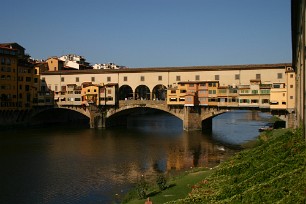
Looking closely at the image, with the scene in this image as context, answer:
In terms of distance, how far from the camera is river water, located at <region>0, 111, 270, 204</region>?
2633cm

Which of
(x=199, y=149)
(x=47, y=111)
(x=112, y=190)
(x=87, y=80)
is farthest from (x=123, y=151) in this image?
(x=47, y=111)

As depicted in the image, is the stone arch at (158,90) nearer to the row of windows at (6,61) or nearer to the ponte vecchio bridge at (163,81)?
the ponte vecchio bridge at (163,81)

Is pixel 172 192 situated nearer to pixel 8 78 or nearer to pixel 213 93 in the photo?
pixel 213 93

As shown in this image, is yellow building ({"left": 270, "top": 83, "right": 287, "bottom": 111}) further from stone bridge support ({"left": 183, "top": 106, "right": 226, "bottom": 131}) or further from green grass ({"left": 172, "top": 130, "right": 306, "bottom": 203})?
green grass ({"left": 172, "top": 130, "right": 306, "bottom": 203})

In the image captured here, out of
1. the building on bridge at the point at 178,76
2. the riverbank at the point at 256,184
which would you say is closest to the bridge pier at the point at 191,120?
the building on bridge at the point at 178,76

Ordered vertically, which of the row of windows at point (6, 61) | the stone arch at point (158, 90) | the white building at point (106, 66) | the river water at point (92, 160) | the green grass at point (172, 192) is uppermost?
the white building at point (106, 66)

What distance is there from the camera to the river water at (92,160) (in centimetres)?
2633

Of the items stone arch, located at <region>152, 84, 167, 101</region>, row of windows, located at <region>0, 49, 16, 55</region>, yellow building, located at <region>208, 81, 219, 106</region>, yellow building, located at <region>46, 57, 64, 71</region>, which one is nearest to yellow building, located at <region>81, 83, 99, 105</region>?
stone arch, located at <region>152, 84, 167, 101</region>

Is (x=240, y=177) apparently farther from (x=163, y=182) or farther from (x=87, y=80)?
(x=87, y=80)

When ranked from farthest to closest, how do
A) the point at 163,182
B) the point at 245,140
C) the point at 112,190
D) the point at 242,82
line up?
the point at 242,82 < the point at 245,140 < the point at 112,190 < the point at 163,182

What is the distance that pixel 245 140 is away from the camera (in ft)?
174

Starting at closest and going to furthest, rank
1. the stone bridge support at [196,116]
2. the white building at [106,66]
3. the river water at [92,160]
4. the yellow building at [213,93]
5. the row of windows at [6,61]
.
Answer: the river water at [92,160] < the yellow building at [213,93] < the stone bridge support at [196,116] < the row of windows at [6,61] < the white building at [106,66]

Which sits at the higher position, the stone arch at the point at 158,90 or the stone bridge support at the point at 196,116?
the stone arch at the point at 158,90

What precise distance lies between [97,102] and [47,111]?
16965 millimetres
